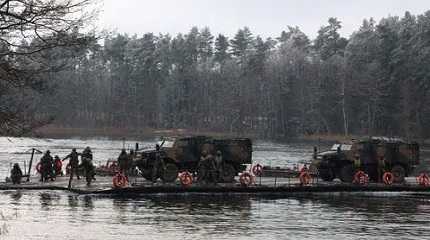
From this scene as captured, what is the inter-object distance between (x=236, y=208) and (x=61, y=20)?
15211mm

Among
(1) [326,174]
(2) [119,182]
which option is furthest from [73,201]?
(1) [326,174]

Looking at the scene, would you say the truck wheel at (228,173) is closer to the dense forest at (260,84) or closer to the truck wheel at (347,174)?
the truck wheel at (347,174)

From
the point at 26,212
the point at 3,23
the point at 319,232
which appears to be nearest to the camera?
the point at 3,23

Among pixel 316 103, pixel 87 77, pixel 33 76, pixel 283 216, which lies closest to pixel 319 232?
pixel 283 216

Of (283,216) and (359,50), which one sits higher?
(359,50)

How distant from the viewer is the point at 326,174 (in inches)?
1481

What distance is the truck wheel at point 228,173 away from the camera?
35.5m

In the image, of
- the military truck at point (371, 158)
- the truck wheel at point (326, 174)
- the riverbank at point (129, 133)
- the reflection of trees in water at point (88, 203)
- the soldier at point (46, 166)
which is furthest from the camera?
the riverbank at point (129, 133)

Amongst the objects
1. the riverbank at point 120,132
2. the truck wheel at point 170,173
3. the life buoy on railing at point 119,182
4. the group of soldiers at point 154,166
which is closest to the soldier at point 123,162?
the group of soldiers at point 154,166

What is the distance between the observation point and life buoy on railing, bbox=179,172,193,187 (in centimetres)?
3256

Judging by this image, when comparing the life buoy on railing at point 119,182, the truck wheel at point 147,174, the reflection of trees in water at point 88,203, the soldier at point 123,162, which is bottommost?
the reflection of trees in water at point 88,203

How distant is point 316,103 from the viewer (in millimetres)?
129375

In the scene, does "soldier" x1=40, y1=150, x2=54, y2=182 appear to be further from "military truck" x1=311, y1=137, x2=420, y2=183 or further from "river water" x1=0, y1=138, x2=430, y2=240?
"military truck" x1=311, y1=137, x2=420, y2=183

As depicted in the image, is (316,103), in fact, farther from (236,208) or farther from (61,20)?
(61,20)
